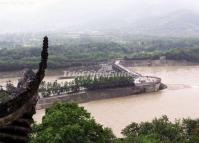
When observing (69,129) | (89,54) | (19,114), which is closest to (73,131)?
(69,129)

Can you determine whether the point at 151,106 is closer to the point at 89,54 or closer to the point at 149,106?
the point at 149,106

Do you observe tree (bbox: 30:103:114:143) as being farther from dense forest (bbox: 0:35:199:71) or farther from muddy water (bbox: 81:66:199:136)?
dense forest (bbox: 0:35:199:71)

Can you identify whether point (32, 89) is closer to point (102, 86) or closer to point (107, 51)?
point (102, 86)

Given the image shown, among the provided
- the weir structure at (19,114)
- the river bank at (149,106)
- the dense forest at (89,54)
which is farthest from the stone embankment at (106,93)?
the weir structure at (19,114)

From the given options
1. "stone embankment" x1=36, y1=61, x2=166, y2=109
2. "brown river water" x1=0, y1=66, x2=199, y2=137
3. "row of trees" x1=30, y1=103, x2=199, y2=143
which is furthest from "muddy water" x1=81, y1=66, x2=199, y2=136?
"row of trees" x1=30, y1=103, x2=199, y2=143

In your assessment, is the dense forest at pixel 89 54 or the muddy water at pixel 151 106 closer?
the muddy water at pixel 151 106

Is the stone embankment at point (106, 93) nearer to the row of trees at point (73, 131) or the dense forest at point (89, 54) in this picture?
the dense forest at point (89, 54)
